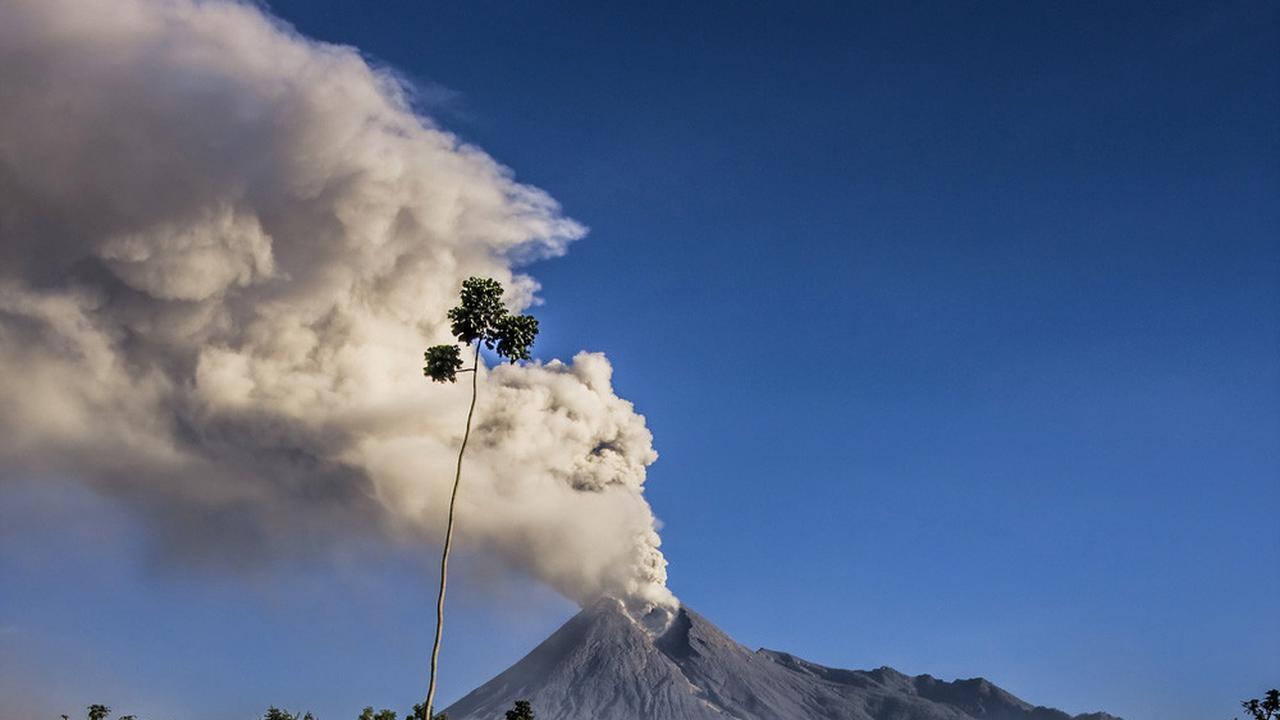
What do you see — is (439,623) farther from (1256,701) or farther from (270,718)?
(1256,701)

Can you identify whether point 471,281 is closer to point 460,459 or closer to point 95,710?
point 460,459

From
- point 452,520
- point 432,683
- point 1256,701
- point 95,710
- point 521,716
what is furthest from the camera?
point 95,710

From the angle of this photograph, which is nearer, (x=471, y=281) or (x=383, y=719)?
(x=471, y=281)

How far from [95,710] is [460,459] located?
117 m

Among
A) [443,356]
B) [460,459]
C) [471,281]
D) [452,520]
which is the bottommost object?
[452,520]

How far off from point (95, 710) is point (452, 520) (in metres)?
117

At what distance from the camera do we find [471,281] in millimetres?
52688

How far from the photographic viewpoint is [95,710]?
5472 inches

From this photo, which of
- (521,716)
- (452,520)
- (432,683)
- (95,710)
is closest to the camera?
(432,683)

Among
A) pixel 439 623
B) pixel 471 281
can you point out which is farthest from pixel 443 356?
pixel 439 623

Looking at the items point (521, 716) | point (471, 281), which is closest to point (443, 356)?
point (471, 281)

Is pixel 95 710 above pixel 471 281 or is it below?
above

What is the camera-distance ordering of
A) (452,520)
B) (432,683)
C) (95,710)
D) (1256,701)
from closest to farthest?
(432,683) → (452,520) → (1256,701) → (95,710)

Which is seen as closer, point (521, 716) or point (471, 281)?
point (471, 281)
